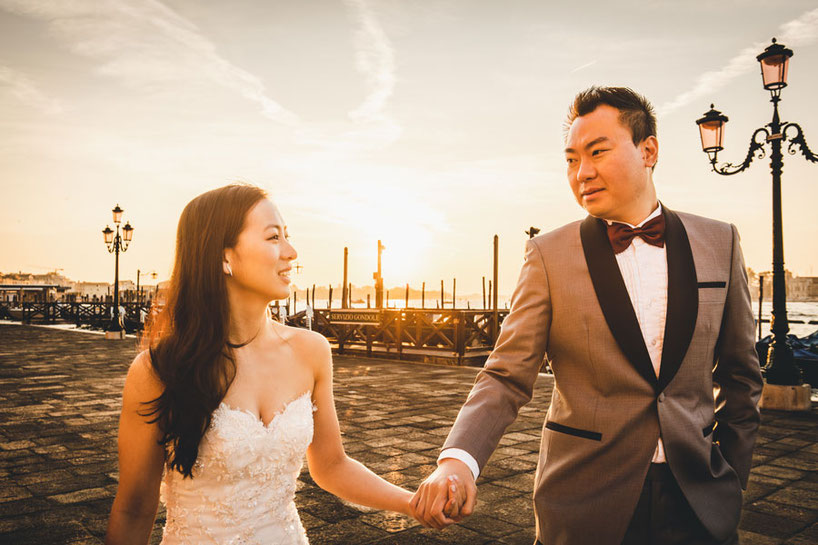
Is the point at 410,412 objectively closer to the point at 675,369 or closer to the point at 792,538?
the point at 792,538

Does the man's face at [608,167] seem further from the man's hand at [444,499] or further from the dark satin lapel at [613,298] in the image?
the man's hand at [444,499]

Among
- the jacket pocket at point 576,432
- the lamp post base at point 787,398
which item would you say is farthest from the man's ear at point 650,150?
the lamp post base at point 787,398

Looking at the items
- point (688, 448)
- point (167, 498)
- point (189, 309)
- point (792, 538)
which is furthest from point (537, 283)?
point (792, 538)

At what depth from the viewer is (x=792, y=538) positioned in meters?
3.54

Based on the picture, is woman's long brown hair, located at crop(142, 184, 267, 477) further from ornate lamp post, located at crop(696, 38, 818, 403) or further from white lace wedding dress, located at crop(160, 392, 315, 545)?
ornate lamp post, located at crop(696, 38, 818, 403)

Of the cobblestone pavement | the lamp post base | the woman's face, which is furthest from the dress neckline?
the lamp post base

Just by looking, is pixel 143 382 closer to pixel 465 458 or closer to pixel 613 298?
pixel 465 458

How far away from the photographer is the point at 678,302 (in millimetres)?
1722

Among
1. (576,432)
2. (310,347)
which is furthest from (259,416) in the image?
(576,432)

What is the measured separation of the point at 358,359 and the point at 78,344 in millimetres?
9557

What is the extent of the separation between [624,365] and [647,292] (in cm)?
25

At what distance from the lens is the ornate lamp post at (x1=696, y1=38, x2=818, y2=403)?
25.7ft

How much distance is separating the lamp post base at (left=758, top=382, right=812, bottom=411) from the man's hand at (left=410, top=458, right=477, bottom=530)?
7.56 m

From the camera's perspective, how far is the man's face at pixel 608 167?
180 cm
